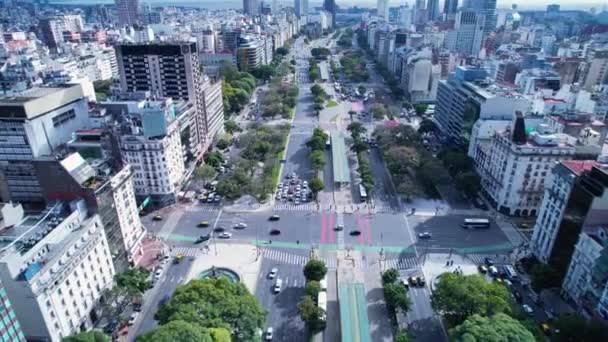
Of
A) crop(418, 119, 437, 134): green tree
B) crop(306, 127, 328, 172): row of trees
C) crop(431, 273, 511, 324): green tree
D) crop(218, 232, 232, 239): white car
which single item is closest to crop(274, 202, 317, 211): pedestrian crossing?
crop(218, 232, 232, 239): white car

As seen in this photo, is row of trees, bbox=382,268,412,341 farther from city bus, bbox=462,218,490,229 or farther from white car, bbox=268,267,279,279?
city bus, bbox=462,218,490,229

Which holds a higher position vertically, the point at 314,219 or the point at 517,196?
the point at 517,196

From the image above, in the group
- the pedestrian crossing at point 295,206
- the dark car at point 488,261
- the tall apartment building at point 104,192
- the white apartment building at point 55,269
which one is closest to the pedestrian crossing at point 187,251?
the tall apartment building at point 104,192

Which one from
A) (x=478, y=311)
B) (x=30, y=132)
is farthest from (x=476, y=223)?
(x=30, y=132)

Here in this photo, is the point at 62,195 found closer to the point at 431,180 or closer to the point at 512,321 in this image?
the point at 512,321

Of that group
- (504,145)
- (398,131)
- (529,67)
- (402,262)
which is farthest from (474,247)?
(529,67)

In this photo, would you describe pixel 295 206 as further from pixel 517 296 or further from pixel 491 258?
pixel 517 296
